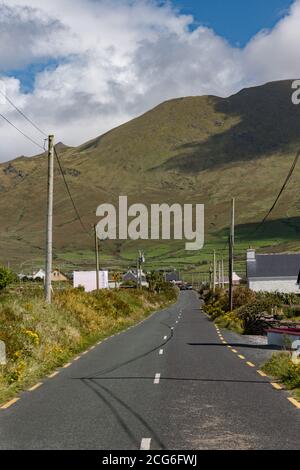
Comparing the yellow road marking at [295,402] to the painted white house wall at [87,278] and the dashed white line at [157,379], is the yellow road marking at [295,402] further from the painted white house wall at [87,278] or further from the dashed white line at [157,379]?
the painted white house wall at [87,278]

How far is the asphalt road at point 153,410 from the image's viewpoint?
9445mm

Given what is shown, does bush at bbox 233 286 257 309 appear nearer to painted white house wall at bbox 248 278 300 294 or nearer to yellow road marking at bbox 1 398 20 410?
yellow road marking at bbox 1 398 20 410

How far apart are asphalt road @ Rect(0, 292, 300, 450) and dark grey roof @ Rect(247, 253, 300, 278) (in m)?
83.1

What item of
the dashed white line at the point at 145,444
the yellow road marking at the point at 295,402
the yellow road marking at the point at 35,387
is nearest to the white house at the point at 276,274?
the yellow road marking at the point at 35,387

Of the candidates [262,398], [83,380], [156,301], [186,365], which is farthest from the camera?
[156,301]

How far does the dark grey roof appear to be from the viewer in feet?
334

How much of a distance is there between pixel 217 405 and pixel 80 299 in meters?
24.8

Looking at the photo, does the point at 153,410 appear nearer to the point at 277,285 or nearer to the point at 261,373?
the point at 261,373

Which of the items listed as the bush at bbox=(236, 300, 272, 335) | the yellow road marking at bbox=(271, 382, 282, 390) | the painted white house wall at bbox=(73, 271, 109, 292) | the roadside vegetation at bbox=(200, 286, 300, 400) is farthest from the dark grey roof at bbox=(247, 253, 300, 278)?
the yellow road marking at bbox=(271, 382, 282, 390)

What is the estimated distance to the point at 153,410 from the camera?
12.0 m

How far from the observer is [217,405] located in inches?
495

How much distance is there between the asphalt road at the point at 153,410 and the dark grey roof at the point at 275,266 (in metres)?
83.1
